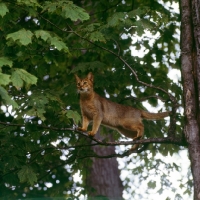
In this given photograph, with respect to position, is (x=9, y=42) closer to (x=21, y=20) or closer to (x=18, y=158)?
(x=18, y=158)

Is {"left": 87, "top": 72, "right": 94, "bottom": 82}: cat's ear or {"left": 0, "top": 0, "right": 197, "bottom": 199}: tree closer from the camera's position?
{"left": 0, "top": 0, "right": 197, "bottom": 199}: tree

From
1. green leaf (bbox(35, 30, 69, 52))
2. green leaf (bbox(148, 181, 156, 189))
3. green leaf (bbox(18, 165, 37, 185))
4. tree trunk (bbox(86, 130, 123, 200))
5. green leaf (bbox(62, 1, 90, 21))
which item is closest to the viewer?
green leaf (bbox(35, 30, 69, 52))

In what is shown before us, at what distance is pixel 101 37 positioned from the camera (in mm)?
5977

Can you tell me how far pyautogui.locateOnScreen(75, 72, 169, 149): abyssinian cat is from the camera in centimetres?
728

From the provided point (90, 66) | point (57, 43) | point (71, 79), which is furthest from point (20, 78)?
point (71, 79)

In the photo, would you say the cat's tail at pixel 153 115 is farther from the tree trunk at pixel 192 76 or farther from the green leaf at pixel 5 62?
the green leaf at pixel 5 62

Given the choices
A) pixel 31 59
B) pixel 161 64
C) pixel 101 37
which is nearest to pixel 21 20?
pixel 31 59

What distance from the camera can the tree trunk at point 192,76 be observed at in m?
5.82

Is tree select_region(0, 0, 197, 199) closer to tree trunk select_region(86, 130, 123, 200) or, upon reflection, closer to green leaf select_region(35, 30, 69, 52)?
green leaf select_region(35, 30, 69, 52)

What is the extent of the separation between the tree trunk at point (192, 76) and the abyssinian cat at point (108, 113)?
140 cm

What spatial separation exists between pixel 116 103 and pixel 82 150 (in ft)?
2.90

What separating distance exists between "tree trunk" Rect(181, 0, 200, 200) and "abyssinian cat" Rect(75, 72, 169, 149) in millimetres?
1397

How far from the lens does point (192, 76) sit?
6145mm

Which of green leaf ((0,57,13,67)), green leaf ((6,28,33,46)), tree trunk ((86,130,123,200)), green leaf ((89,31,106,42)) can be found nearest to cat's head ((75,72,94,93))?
green leaf ((89,31,106,42))
